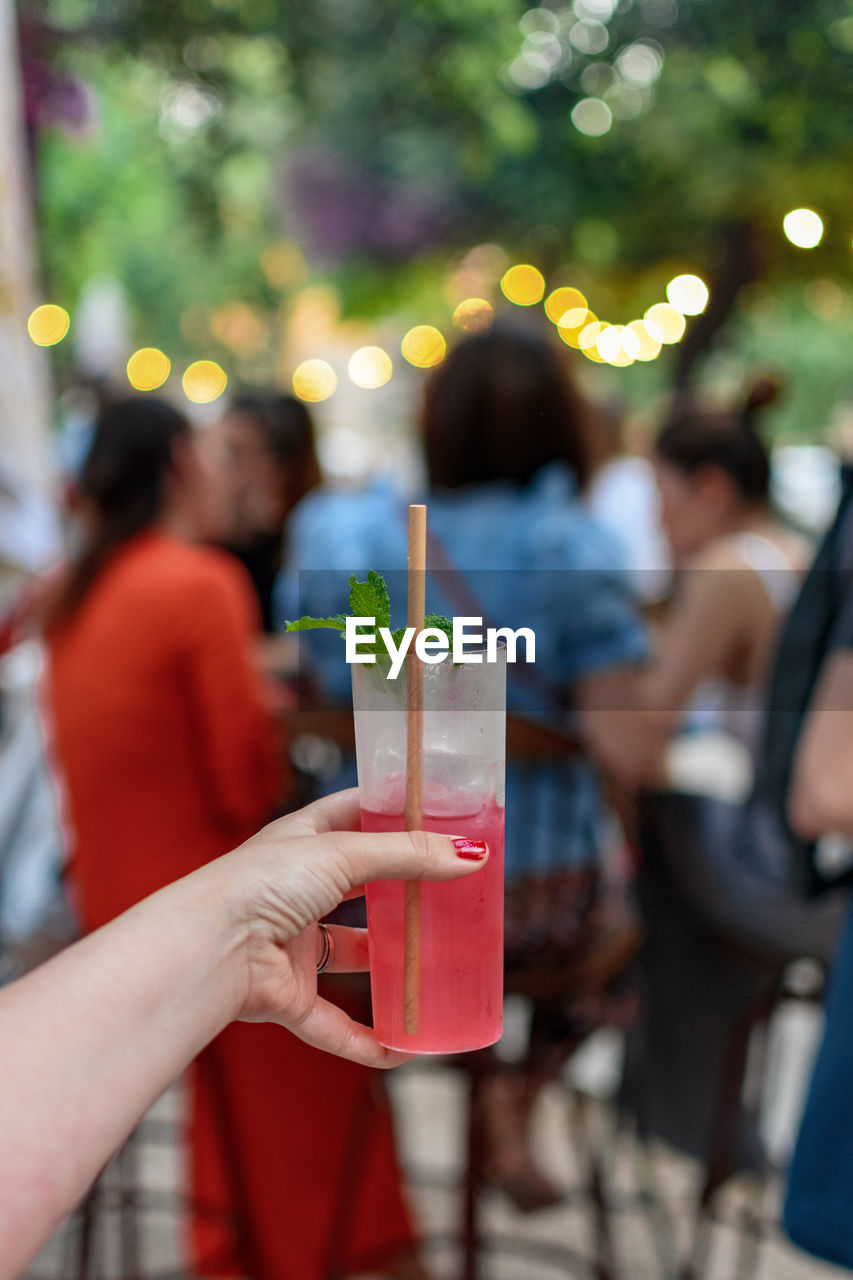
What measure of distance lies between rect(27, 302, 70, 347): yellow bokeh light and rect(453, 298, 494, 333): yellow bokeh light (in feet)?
4.36

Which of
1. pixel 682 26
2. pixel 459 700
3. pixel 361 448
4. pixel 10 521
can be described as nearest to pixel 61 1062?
pixel 459 700

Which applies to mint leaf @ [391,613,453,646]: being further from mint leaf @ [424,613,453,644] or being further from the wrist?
the wrist

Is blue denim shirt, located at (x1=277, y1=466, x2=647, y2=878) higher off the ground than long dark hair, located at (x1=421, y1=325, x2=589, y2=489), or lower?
lower

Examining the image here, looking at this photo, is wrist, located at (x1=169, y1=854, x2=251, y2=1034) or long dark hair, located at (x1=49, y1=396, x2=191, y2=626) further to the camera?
long dark hair, located at (x1=49, y1=396, x2=191, y2=626)

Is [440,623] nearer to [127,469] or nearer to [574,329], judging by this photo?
[127,469]

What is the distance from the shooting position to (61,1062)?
1.52ft

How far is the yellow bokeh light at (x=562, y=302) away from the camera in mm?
4152

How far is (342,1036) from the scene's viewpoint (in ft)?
1.82

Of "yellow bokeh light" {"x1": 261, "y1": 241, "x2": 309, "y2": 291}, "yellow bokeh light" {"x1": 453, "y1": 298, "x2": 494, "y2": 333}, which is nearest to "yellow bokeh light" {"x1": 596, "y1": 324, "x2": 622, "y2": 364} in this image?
"yellow bokeh light" {"x1": 453, "y1": 298, "x2": 494, "y2": 333}

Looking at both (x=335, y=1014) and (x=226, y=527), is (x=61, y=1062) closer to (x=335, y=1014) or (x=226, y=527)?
(x=335, y=1014)

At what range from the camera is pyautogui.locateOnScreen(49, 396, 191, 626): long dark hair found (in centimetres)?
147

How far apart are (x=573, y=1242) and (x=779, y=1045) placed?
75cm

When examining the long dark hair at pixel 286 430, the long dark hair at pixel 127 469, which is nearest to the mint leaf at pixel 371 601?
the long dark hair at pixel 127 469

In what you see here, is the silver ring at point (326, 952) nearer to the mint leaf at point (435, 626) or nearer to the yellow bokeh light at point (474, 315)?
the mint leaf at point (435, 626)
